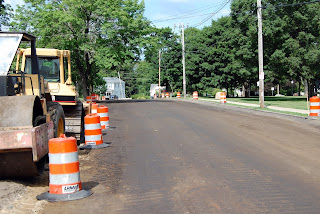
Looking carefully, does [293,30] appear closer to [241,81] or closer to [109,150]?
[241,81]

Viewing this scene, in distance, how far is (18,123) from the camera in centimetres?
673

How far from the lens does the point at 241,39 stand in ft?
143

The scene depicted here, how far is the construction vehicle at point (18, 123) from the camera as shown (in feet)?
21.4

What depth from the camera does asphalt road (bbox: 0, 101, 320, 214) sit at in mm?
6020

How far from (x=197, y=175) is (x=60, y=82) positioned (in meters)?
7.08

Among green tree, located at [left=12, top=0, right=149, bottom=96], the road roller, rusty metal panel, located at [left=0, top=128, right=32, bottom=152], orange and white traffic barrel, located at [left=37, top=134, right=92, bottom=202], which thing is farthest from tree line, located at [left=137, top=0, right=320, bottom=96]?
rusty metal panel, located at [left=0, top=128, right=32, bottom=152]

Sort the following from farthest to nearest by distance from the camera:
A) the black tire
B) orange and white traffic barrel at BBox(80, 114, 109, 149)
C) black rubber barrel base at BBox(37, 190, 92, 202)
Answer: orange and white traffic barrel at BBox(80, 114, 109, 149)
the black tire
black rubber barrel base at BBox(37, 190, 92, 202)

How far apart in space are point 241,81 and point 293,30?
24989 mm

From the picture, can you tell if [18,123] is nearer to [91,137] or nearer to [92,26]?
[91,137]

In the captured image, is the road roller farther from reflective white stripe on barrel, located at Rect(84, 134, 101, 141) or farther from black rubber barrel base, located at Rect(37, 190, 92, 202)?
reflective white stripe on barrel, located at Rect(84, 134, 101, 141)

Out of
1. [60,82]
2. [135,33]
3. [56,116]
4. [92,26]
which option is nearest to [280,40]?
[135,33]

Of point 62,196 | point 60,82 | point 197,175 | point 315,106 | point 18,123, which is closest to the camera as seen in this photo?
point 62,196

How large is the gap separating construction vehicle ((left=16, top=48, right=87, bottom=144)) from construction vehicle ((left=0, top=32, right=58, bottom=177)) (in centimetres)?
449

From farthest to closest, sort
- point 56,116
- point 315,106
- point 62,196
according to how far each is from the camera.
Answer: point 315,106 < point 56,116 < point 62,196
